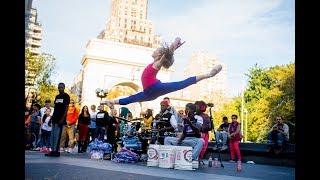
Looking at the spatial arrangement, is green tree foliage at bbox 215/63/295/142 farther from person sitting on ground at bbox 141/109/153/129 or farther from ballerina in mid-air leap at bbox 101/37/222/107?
person sitting on ground at bbox 141/109/153/129

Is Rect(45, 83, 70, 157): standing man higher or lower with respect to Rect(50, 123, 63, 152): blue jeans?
higher

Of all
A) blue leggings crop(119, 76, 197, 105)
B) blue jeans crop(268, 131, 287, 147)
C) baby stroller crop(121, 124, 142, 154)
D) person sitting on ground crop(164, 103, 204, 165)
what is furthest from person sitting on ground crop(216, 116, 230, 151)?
person sitting on ground crop(164, 103, 204, 165)

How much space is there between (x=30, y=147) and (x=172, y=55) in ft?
17.3

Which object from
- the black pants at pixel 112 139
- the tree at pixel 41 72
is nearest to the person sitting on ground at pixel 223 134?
the black pants at pixel 112 139

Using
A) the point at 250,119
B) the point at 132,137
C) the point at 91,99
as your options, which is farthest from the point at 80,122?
the point at 91,99

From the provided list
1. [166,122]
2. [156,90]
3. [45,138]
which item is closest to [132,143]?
[166,122]

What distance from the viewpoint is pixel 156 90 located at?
11516 millimetres

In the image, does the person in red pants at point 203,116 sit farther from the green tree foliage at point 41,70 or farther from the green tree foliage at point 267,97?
the green tree foliage at point 41,70

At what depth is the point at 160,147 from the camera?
320 inches

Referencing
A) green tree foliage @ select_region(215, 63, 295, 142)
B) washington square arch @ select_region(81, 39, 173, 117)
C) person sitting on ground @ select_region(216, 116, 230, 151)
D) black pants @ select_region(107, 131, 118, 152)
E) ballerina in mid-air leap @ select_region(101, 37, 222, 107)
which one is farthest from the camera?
washington square arch @ select_region(81, 39, 173, 117)

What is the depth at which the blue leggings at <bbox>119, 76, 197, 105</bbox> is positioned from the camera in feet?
36.2

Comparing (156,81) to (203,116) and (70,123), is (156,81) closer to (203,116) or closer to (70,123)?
(70,123)

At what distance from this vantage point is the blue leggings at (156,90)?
1102 centimetres
